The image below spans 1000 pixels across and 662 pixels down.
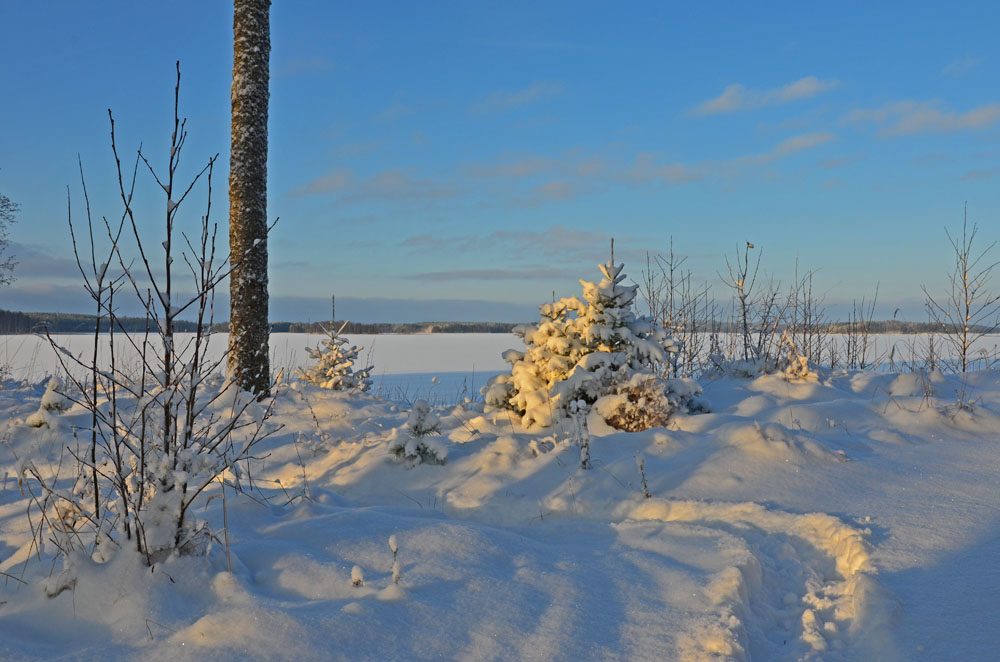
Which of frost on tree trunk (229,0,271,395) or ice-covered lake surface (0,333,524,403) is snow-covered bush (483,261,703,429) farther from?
frost on tree trunk (229,0,271,395)

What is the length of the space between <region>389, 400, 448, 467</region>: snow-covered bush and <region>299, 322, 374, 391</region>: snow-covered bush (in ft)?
18.3

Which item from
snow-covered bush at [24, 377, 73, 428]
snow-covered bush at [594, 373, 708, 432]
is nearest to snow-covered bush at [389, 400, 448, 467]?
snow-covered bush at [594, 373, 708, 432]

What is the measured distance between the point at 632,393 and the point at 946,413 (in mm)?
3017

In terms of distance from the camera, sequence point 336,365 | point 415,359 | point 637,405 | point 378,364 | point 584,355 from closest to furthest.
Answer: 1. point 637,405
2. point 584,355
3. point 336,365
4. point 378,364
5. point 415,359

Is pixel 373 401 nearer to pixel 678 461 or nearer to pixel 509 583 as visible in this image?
pixel 678 461

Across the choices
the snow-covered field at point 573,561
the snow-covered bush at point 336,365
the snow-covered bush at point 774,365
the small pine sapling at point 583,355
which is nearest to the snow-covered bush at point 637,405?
the small pine sapling at point 583,355

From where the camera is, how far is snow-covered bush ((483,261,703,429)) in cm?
618

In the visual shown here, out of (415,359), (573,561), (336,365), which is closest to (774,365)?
(336,365)

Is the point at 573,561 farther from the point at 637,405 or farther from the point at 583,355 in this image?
the point at 583,355

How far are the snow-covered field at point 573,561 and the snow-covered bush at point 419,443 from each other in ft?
0.31

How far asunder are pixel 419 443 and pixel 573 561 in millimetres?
2120

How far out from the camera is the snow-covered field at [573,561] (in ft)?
7.18

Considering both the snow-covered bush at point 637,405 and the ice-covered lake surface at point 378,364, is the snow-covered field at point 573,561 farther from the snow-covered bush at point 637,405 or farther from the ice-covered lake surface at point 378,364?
the ice-covered lake surface at point 378,364

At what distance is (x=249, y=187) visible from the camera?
7355 millimetres
